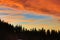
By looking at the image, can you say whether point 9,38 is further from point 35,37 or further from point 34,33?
point 34,33

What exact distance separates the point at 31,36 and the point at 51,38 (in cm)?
220

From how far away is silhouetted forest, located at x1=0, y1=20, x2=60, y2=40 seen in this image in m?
18.3

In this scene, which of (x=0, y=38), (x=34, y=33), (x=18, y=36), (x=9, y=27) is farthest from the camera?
(x=34, y=33)

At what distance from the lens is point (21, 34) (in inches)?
775

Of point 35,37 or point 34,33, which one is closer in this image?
point 35,37

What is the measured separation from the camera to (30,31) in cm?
2225

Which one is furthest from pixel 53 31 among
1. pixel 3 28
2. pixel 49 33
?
pixel 3 28

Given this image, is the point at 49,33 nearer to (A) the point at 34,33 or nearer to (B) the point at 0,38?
(A) the point at 34,33

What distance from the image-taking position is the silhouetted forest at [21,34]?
1831 centimetres

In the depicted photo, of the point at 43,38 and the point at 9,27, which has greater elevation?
the point at 9,27

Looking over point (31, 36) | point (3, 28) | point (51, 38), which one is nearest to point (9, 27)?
point (3, 28)

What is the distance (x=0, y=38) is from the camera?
17.3m

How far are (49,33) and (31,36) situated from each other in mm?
2545

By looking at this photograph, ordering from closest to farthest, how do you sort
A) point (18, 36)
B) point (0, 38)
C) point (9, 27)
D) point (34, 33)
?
point (0, 38) → point (18, 36) → point (9, 27) → point (34, 33)
